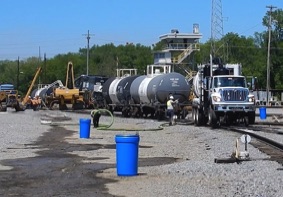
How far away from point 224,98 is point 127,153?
21.0m

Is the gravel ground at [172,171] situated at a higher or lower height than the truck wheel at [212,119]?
lower

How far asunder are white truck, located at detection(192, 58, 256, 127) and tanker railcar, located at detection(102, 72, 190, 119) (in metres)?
8.01

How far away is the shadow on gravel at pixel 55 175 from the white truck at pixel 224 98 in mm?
13303

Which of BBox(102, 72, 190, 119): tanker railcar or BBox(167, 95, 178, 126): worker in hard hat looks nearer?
BBox(167, 95, 178, 126): worker in hard hat

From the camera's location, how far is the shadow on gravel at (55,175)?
1336 centimetres

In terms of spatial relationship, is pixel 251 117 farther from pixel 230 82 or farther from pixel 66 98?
pixel 66 98

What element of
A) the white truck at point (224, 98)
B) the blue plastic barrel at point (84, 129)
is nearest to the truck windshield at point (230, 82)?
the white truck at point (224, 98)

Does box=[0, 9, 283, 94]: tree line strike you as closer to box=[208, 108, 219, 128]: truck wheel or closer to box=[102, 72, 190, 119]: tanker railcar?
box=[102, 72, 190, 119]: tanker railcar

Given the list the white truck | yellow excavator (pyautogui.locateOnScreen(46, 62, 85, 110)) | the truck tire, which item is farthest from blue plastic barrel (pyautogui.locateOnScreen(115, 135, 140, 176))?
yellow excavator (pyautogui.locateOnScreen(46, 62, 85, 110))

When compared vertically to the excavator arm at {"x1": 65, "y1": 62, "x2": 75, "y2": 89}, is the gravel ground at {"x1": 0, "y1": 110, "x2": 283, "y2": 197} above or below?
below

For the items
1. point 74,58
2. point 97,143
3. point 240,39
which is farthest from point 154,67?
point 74,58

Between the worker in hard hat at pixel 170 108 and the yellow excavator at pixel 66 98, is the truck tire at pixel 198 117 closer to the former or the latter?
the worker in hard hat at pixel 170 108

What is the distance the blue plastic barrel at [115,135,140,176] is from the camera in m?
15.4

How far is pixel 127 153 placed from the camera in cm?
1554
